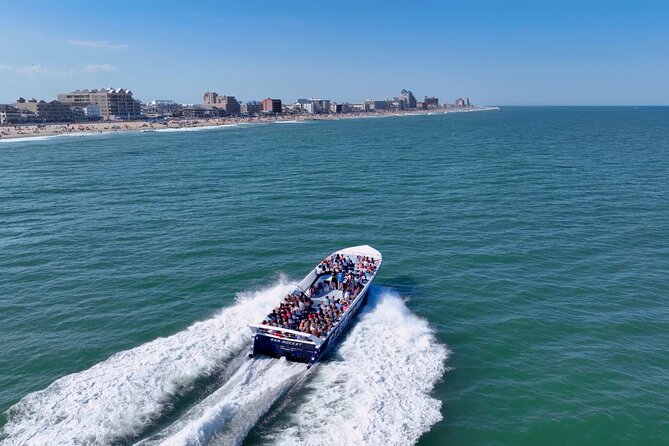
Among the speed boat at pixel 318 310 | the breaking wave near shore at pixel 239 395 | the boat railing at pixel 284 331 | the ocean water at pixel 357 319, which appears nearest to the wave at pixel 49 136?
the ocean water at pixel 357 319

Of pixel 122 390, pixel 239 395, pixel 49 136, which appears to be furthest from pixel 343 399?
pixel 49 136

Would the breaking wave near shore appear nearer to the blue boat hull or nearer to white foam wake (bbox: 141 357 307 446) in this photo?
white foam wake (bbox: 141 357 307 446)

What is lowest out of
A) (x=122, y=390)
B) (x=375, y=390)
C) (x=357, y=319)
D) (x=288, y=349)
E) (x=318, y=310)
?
(x=375, y=390)

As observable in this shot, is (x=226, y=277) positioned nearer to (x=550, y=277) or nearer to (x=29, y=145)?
(x=550, y=277)

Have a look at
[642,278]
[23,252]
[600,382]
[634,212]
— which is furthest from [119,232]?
[634,212]

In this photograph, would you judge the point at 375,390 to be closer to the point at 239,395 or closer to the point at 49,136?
the point at 239,395

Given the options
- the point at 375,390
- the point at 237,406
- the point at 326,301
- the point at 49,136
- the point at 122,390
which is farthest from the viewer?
the point at 49,136
